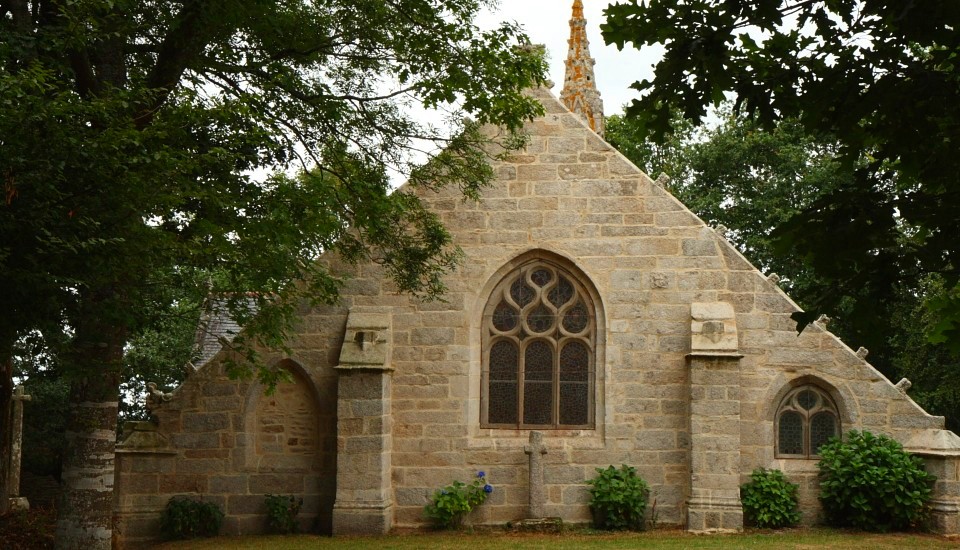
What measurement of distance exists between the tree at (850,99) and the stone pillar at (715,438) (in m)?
8.57

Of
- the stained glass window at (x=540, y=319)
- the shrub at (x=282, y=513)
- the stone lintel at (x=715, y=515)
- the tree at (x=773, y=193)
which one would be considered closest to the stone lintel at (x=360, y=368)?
the shrub at (x=282, y=513)

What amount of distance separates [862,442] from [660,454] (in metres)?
2.58

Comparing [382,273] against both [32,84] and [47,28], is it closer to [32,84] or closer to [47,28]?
[47,28]

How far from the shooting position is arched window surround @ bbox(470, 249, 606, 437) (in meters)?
15.0

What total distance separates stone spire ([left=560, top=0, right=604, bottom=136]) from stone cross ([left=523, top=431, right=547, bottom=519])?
6.33 m

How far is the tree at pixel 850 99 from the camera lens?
5.07 metres

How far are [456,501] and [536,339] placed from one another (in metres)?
2.47

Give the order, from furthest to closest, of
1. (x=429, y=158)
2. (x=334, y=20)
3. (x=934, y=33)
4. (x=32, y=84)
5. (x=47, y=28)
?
(x=429, y=158) → (x=334, y=20) → (x=47, y=28) → (x=32, y=84) → (x=934, y=33)

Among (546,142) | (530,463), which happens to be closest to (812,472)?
(530,463)

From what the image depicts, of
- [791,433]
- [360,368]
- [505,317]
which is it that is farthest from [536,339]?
[791,433]

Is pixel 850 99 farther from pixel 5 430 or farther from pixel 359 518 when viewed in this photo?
pixel 5 430

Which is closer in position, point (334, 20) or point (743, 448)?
point (334, 20)

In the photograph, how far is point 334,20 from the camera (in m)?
12.4

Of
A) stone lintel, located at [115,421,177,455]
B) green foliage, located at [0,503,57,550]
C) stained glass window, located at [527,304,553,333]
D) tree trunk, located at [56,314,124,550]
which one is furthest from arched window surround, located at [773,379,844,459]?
green foliage, located at [0,503,57,550]
